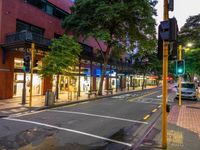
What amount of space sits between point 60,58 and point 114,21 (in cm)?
1093

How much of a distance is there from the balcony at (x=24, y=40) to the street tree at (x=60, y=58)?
116 cm

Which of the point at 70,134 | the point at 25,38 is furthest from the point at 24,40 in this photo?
the point at 70,134

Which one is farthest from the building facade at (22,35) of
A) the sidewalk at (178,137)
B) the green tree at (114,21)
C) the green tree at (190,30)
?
the green tree at (190,30)

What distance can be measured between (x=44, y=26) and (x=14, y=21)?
4.98m

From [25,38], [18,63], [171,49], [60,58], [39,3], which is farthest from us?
[39,3]

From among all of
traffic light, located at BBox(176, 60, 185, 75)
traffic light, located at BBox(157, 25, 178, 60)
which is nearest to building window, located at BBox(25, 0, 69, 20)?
traffic light, located at BBox(176, 60, 185, 75)

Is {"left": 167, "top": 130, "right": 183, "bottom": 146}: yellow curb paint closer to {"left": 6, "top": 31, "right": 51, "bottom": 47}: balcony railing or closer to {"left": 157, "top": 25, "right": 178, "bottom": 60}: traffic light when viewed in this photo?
{"left": 157, "top": 25, "right": 178, "bottom": 60}: traffic light

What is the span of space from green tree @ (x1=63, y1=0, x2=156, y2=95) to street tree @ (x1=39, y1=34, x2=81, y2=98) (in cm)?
554

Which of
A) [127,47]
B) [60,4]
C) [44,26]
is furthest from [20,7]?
[127,47]

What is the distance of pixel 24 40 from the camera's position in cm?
2045

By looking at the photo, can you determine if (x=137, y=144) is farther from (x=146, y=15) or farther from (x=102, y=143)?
(x=146, y=15)

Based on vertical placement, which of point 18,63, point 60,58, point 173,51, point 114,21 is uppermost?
point 114,21

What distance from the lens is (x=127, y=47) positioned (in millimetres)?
32750

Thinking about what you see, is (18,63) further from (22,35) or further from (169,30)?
(169,30)
